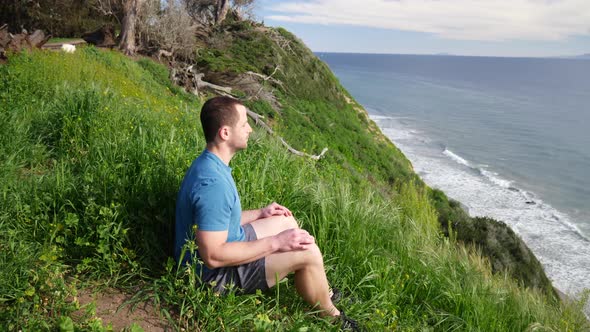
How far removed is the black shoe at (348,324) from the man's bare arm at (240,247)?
0.61 m

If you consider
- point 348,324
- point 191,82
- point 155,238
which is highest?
point 155,238

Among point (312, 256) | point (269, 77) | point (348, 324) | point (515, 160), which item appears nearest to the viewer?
point (312, 256)

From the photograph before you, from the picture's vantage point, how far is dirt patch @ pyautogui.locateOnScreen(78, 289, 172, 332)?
2.69 m

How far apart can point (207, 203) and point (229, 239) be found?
15.7 inches

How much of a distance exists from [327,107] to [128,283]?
22.0 m

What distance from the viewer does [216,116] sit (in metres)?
2.96

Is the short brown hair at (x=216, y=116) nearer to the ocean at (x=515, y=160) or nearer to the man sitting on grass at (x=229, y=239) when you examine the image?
the man sitting on grass at (x=229, y=239)

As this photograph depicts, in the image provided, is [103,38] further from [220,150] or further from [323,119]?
[220,150]

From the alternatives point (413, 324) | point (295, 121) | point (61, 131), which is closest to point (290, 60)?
point (295, 121)

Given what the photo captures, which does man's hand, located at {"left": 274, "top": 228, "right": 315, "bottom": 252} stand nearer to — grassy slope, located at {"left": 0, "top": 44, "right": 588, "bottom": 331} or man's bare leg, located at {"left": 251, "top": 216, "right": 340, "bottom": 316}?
man's bare leg, located at {"left": 251, "top": 216, "right": 340, "bottom": 316}

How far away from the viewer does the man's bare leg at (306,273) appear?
9.66ft

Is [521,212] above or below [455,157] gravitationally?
below

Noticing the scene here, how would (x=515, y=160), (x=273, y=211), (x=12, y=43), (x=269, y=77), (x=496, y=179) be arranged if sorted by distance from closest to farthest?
(x=273, y=211) < (x=12, y=43) < (x=269, y=77) < (x=496, y=179) < (x=515, y=160)

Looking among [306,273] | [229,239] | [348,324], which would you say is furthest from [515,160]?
[229,239]
